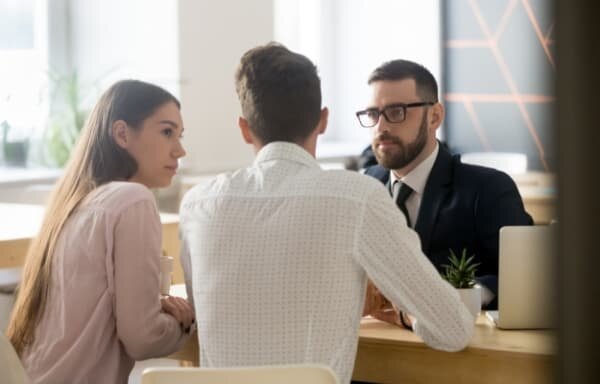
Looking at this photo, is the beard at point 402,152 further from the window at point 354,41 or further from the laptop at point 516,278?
the window at point 354,41

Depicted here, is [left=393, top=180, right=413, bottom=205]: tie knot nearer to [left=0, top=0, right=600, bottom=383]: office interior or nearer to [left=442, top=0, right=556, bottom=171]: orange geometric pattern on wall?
[left=0, top=0, right=600, bottom=383]: office interior

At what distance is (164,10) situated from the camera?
6.11m

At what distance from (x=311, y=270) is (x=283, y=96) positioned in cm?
33

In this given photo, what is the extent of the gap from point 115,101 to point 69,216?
298 mm

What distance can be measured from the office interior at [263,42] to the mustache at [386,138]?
441 mm

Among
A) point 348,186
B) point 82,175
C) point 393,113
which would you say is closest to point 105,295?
point 82,175

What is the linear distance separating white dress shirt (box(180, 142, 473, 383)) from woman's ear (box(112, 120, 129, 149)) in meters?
0.56

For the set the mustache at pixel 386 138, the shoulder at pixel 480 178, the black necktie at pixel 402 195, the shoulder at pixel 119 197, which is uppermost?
the mustache at pixel 386 138

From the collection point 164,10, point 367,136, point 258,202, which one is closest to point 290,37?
point 367,136

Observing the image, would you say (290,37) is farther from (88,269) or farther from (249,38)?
(88,269)

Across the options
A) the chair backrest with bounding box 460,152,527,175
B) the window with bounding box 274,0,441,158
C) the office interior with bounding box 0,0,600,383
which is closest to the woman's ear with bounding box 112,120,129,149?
the office interior with bounding box 0,0,600,383

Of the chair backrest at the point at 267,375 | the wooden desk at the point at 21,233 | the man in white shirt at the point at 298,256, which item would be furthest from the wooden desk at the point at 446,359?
the wooden desk at the point at 21,233

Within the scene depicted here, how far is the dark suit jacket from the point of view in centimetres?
288

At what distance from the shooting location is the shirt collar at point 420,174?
9.71ft
